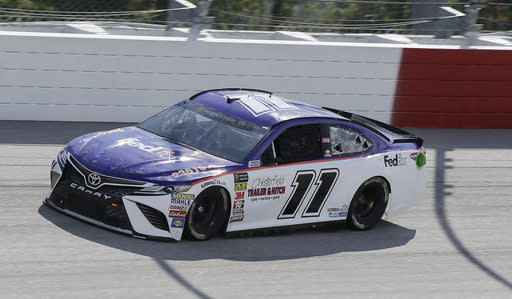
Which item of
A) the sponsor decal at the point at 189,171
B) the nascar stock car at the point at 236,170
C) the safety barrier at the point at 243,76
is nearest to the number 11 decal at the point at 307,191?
the nascar stock car at the point at 236,170

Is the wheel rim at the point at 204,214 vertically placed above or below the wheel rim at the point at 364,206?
above

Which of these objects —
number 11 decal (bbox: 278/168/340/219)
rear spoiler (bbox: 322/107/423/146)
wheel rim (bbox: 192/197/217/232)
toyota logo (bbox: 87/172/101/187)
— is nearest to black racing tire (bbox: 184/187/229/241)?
wheel rim (bbox: 192/197/217/232)

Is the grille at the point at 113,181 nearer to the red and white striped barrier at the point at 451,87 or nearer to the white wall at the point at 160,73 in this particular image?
the white wall at the point at 160,73

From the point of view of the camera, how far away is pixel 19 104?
38.5 ft

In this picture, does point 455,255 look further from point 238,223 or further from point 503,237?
point 238,223

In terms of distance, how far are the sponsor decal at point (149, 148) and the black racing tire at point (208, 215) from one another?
19.5 inches

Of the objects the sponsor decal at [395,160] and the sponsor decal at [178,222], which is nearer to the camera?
the sponsor decal at [178,222]

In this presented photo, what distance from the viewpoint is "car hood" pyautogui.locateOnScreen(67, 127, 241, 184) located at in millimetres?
6832

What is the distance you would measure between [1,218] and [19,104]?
4.64 m

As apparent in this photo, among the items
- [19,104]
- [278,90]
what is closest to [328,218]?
[278,90]

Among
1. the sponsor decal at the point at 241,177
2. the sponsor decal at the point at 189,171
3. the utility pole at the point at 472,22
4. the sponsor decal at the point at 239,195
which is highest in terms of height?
the utility pole at the point at 472,22

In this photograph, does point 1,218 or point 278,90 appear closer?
point 1,218

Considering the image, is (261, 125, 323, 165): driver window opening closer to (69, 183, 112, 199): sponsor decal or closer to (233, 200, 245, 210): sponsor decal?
(233, 200, 245, 210): sponsor decal

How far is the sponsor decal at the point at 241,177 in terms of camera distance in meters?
7.10
